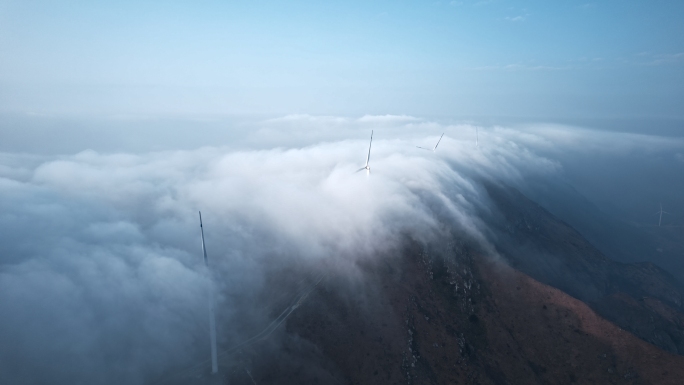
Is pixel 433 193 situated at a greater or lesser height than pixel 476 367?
greater

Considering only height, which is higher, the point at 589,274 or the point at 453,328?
the point at 453,328

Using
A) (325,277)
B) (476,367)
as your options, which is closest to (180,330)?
(325,277)

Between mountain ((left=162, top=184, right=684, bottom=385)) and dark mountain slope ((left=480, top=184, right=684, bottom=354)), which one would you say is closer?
mountain ((left=162, top=184, right=684, bottom=385))

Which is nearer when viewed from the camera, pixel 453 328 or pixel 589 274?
pixel 453 328

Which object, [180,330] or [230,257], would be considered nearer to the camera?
[180,330]

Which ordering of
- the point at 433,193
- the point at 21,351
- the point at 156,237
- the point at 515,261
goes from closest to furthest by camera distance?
the point at 21,351 → the point at 515,261 → the point at 156,237 → the point at 433,193

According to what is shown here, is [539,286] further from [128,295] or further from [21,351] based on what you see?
[21,351]

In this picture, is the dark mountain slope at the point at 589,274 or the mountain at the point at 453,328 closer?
the mountain at the point at 453,328

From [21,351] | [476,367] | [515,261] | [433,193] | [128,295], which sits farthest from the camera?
[433,193]

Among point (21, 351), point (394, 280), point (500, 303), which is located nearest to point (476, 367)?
point (500, 303)

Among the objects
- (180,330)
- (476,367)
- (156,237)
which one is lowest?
(476,367)

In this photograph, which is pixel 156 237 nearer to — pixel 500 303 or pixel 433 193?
pixel 433 193
